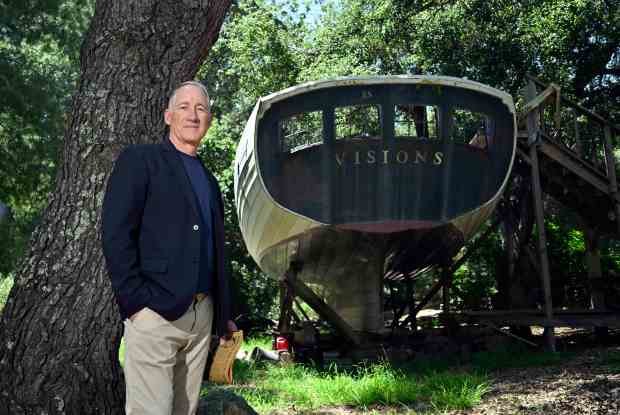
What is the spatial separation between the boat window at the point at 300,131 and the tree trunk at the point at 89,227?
480 centimetres

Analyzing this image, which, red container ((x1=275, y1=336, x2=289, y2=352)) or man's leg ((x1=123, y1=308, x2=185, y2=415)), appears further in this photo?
red container ((x1=275, y1=336, x2=289, y2=352))

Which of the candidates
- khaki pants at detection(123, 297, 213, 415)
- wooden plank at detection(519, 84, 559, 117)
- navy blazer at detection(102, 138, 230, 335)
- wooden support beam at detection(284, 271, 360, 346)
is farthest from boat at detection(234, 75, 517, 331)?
khaki pants at detection(123, 297, 213, 415)

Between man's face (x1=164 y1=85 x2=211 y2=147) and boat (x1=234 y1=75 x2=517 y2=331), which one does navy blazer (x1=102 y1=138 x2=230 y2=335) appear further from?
boat (x1=234 y1=75 x2=517 y2=331)

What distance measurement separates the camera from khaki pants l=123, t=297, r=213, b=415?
2.69 metres

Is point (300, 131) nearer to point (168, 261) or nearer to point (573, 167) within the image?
point (573, 167)

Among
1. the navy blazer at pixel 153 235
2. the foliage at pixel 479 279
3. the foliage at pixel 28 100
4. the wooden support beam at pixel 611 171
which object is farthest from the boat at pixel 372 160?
the foliage at pixel 28 100

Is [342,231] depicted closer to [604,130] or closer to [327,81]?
[327,81]

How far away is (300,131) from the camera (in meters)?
9.54

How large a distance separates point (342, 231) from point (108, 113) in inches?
238

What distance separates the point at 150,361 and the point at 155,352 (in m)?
0.04

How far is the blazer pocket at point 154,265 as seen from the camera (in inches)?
106

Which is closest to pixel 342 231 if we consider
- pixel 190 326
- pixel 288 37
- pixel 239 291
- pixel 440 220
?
pixel 440 220

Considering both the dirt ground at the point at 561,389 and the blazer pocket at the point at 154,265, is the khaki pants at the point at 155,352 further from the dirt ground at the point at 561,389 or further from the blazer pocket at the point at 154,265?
the dirt ground at the point at 561,389

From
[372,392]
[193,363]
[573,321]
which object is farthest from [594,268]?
[193,363]
